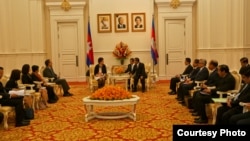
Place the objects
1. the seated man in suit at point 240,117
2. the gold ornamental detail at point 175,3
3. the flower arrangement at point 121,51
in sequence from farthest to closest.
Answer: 1. the gold ornamental detail at point 175,3
2. the flower arrangement at point 121,51
3. the seated man in suit at point 240,117

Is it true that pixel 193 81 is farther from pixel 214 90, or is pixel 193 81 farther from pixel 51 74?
pixel 51 74

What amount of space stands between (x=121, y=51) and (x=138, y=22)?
64.1 inches

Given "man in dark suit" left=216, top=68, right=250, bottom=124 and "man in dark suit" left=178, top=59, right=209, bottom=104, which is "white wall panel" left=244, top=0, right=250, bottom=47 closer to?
"man in dark suit" left=178, top=59, right=209, bottom=104

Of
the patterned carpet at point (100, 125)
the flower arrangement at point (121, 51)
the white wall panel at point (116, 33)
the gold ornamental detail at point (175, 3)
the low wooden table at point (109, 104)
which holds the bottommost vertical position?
the patterned carpet at point (100, 125)

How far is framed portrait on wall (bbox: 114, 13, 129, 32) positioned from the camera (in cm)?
1544

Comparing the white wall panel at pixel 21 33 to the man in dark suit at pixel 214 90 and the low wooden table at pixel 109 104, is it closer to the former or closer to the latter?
the low wooden table at pixel 109 104

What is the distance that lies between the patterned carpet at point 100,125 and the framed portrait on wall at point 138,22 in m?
6.26

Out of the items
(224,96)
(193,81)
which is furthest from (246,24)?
(224,96)

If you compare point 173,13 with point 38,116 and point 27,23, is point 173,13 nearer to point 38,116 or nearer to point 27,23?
point 27,23

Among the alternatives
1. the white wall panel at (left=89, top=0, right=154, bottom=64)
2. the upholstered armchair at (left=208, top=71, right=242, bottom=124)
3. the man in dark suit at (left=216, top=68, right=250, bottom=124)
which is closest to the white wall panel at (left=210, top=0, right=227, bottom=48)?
the white wall panel at (left=89, top=0, right=154, bottom=64)

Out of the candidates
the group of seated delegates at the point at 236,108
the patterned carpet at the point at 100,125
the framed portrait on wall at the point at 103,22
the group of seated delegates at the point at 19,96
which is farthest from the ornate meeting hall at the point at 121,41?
the group of seated delegates at the point at 236,108

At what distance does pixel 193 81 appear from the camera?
9.50 metres

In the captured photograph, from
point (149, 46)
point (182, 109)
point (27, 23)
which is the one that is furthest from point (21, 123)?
point (149, 46)

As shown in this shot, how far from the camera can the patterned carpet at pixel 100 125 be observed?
6170mm
